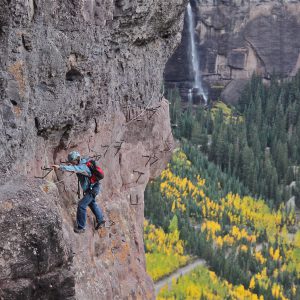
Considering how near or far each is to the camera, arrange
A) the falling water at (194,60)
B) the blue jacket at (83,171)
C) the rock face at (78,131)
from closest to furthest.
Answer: the rock face at (78,131), the blue jacket at (83,171), the falling water at (194,60)

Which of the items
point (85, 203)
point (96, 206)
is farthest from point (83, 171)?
point (96, 206)

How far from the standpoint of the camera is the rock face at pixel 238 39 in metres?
89.2

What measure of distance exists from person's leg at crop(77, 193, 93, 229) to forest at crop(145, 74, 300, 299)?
85.4ft

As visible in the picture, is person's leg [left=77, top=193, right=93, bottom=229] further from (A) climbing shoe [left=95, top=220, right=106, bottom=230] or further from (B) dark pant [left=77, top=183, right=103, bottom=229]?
(A) climbing shoe [left=95, top=220, right=106, bottom=230]

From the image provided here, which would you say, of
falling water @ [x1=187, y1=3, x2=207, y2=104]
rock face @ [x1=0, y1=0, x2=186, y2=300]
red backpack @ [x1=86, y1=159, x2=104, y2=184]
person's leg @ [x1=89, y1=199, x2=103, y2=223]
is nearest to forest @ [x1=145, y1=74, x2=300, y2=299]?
falling water @ [x1=187, y1=3, x2=207, y2=104]

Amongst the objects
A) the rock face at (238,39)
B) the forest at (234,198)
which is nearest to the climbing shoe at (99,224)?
the forest at (234,198)

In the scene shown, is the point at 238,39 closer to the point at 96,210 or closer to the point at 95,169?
the point at 96,210

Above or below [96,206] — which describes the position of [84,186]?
above

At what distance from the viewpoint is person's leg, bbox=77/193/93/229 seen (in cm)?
1510

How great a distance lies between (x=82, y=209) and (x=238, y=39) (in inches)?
3095

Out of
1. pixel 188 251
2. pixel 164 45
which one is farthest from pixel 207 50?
pixel 164 45

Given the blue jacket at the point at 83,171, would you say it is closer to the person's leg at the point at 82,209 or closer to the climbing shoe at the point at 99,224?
the person's leg at the point at 82,209

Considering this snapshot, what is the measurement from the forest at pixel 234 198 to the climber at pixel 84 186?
25932 mm

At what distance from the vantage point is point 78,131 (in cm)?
1652
